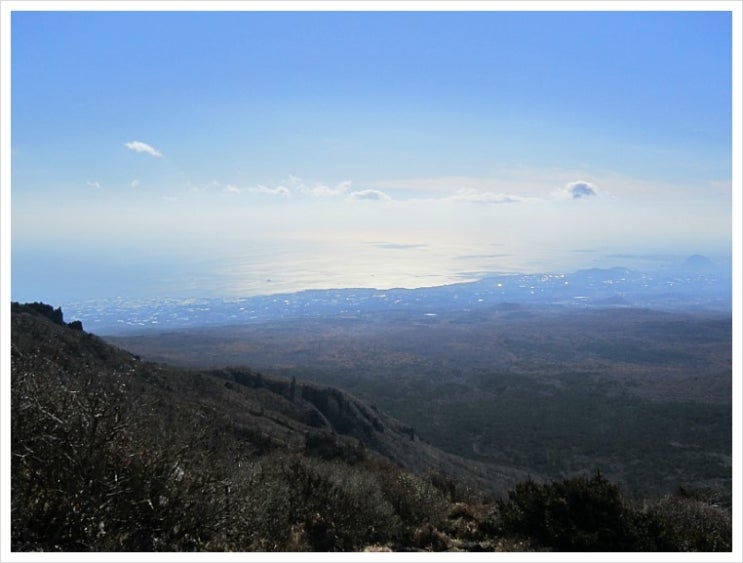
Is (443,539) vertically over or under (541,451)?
over

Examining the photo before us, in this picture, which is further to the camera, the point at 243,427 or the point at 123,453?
the point at 243,427

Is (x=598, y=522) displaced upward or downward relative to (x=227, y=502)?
downward

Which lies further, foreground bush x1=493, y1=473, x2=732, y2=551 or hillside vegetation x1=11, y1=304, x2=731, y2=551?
foreground bush x1=493, y1=473, x2=732, y2=551

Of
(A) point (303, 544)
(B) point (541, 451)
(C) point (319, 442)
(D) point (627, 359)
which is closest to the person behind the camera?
(A) point (303, 544)

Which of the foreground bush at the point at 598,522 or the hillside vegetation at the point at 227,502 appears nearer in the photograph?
the hillside vegetation at the point at 227,502

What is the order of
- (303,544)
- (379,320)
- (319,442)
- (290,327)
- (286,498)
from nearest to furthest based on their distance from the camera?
(303,544), (286,498), (319,442), (290,327), (379,320)

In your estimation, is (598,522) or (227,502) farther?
(598,522)

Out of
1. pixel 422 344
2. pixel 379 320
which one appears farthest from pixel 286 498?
pixel 379 320

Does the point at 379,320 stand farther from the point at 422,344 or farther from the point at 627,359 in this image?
the point at 627,359

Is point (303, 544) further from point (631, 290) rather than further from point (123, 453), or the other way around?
point (631, 290)

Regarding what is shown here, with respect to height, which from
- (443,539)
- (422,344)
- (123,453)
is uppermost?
(123,453)
